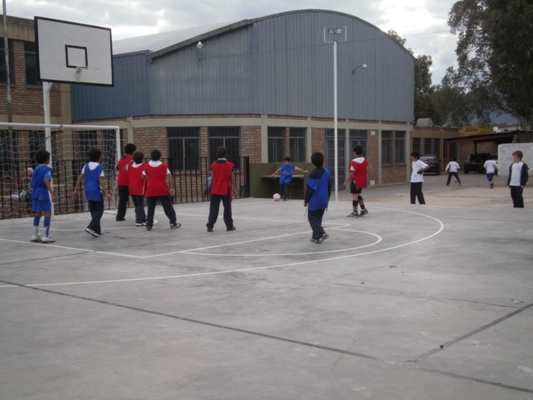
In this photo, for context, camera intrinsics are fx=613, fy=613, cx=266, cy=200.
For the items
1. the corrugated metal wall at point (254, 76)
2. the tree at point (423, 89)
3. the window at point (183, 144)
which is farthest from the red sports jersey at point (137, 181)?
the tree at point (423, 89)

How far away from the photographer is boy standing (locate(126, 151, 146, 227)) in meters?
13.9

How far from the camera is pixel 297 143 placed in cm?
3055

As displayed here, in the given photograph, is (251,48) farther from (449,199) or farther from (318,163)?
(318,163)

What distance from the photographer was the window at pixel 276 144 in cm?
2883

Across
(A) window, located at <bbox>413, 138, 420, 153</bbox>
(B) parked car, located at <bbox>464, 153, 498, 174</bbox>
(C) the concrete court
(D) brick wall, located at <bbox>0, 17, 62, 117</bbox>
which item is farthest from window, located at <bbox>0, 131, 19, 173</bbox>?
(B) parked car, located at <bbox>464, 153, 498, 174</bbox>

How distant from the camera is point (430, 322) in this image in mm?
5895

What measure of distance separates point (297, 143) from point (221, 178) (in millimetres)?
18239

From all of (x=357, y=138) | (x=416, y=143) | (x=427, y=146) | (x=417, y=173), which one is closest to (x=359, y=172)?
(x=417, y=173)

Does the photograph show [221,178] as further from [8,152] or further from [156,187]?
[8,152]

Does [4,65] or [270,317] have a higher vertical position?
[4,65]

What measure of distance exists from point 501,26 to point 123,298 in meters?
31.9

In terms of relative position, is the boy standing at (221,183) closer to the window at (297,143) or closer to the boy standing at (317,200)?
the boy standing at (317,200)

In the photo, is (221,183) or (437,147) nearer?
(221,183)

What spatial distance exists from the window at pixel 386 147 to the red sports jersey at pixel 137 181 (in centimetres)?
2552
